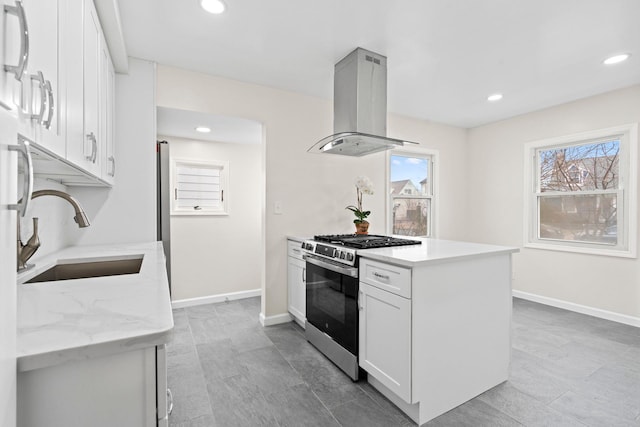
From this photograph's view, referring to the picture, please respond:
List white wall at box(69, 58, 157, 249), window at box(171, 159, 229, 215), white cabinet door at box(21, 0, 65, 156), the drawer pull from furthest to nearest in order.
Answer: window at box(171, 159, 229, 215)
white wall at box(69, 58, 157, 249)
the drawer pull
white cabinet door at box(21, 0, 65, 156)

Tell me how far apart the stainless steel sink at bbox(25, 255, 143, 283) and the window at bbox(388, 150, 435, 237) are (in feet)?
9.84

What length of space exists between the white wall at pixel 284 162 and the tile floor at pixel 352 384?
0.71 m

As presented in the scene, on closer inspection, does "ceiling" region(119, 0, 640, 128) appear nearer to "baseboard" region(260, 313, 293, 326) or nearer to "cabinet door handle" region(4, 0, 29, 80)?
"cabinet door handle" region(4, 0, 29, 80)

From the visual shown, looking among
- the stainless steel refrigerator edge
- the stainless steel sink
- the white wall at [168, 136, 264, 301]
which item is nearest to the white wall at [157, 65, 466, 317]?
the stainless steel refrigerator edge

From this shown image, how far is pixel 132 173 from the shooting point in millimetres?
2568

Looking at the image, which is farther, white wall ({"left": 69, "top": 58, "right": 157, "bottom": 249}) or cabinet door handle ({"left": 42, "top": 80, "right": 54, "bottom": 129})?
Result: white wall ({"left": 69, "top": 58, "right": 157, "bottom": 249})

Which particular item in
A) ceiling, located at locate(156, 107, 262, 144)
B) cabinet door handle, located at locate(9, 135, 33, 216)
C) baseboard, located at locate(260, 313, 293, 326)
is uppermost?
ceiling, located at locate(156, 107, 262, 144)

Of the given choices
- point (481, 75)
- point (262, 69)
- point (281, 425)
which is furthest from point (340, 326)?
point (481, 75)

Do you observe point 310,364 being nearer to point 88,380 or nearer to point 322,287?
point 322,287

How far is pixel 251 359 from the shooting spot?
2.41 meters

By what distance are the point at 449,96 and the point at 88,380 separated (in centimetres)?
385

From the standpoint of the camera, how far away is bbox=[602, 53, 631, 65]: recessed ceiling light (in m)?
2.51

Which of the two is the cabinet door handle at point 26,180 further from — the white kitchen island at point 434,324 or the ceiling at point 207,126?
the ceiling at point 207,126

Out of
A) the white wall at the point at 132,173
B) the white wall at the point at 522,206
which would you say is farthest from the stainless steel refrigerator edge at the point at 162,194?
the white wall at the point at 522,206
